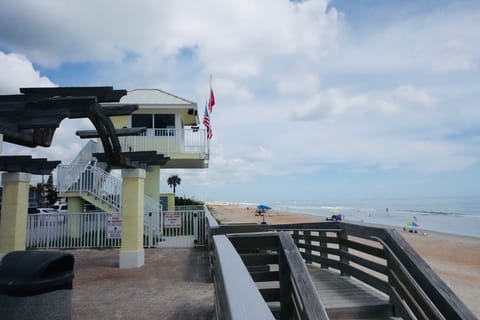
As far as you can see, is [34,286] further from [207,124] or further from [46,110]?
[207,124]

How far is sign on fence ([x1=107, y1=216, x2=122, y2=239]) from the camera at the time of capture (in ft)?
42.7

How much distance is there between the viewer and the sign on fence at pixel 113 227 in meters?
13.0

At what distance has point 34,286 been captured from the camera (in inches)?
134

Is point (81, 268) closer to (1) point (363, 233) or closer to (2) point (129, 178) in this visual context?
(2) point (129, 178)

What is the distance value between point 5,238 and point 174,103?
925cm

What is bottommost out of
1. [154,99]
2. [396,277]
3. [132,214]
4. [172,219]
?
[396,277]

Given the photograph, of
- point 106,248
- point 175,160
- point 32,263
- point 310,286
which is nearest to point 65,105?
point 32,263

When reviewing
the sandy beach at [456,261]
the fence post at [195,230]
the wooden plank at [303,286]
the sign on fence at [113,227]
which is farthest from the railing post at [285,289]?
the sign on fence at [113,227]

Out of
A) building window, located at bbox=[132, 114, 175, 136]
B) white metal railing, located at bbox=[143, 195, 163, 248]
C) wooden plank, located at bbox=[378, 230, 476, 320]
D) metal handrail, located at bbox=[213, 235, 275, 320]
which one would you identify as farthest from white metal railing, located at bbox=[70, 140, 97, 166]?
metal handrail, located at bbox=[213, 235, 275, 320]

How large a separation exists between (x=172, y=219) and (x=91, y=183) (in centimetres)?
378

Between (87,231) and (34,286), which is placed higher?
(87,231)

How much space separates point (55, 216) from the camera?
13.2m

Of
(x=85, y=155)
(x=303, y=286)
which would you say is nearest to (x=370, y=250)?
(x=303, y=286)

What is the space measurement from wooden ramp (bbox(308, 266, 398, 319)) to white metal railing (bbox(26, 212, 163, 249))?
8.85m
